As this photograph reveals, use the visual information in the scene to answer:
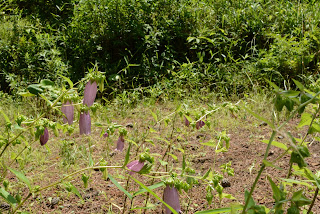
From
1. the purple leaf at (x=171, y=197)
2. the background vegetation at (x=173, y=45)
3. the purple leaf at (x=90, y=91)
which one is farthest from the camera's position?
the background vegetation at (x=173, y=45)

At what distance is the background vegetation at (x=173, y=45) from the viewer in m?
3.92

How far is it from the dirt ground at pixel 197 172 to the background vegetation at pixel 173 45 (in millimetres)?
932

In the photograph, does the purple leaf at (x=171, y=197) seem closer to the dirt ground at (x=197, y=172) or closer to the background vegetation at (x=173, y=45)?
the dirt ground at (x=197, y=172)

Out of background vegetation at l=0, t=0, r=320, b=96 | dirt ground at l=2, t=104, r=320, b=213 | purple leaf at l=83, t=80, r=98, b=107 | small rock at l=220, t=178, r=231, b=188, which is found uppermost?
purple leaf at l=83, t=80, r=98, b=107

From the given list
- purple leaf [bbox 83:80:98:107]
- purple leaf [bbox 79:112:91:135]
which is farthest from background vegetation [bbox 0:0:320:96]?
purple leaf [bbox 83:80:98:107]

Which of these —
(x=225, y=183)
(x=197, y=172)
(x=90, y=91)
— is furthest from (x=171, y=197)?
(x=197, y=172)

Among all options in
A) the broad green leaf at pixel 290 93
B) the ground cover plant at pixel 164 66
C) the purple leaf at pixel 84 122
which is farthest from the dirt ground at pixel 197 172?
the broad green leaf at pixel 290 93

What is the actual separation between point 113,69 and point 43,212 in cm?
230

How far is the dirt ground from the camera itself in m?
2.03

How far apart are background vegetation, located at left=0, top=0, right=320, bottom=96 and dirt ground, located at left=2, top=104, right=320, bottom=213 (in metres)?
A: 0.93

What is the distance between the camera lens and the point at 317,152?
2490 millimetres

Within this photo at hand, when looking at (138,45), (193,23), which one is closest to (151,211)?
(138,45)

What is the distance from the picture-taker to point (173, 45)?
4.47m

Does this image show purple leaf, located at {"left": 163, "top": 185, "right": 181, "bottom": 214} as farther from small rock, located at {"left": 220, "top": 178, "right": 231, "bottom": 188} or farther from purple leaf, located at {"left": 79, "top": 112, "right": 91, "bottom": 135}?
small rock, located at {"left": 220, "top": 178, "right": 231, "bottom": 188}
